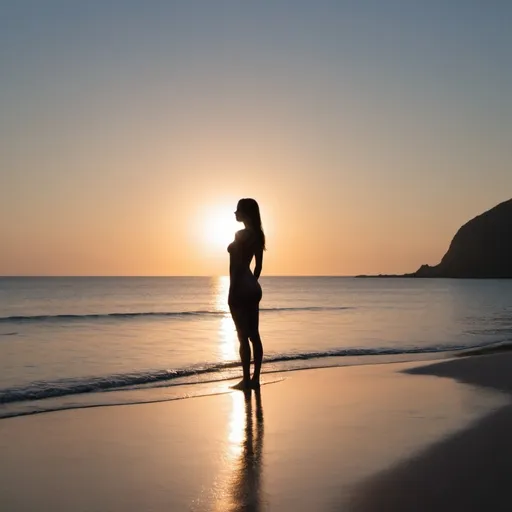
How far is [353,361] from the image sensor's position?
12.0 meters

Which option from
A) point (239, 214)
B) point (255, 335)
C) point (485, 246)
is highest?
point (485, 246)

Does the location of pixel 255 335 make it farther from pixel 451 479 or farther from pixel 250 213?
pixel 451 479

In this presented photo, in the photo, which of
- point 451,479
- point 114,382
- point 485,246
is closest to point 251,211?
point 114,382

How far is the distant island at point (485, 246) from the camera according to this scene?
148 metres

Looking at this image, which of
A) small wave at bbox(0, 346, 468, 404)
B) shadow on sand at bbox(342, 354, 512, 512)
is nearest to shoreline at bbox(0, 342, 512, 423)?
small wave at bbox(0, 346, 468, 404)

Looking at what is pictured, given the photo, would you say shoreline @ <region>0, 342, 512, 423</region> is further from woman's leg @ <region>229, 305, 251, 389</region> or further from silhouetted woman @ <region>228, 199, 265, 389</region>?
silhouetted woman @ <region>228, 199, 265, 389</region>

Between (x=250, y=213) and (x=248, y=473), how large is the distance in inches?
168

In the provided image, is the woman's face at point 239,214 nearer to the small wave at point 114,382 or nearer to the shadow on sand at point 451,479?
the small wave at point 114,382

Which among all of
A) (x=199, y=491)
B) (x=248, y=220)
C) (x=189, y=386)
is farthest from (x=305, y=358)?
(x=199, y=491)

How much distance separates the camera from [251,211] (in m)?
8.09

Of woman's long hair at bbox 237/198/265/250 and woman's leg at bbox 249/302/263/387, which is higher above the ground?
woman's long hair at bbox 237/198/265/250

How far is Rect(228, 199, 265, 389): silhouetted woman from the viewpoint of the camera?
26.3ft

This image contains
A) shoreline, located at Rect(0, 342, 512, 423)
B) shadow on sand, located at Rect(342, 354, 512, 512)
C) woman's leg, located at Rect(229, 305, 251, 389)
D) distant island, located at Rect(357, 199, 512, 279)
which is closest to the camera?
shadow on sand, located at Rect(342, 354, 512, 512)

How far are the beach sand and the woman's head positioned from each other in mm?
2138
